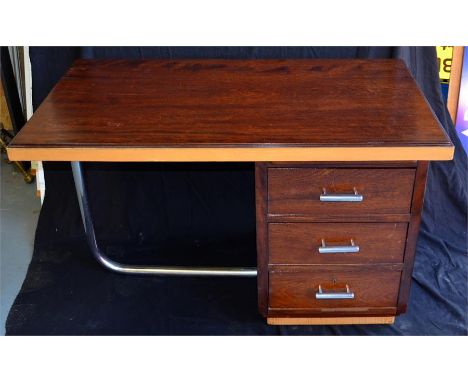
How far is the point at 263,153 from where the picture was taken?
4.51 ft

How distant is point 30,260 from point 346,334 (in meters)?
1.06

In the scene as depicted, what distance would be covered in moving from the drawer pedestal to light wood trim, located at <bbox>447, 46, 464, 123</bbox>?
0.77 m

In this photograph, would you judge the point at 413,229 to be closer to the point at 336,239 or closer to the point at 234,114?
the point at 336,239

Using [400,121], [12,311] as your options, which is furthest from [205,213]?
[400,121]

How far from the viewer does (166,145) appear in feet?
4.52

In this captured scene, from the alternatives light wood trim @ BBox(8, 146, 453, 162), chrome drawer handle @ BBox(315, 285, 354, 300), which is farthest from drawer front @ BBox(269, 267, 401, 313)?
light wood trim @ BBox(8, 146, 453, 162)

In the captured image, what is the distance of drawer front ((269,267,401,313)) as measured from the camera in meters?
1.63

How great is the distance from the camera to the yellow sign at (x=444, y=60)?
2076mm

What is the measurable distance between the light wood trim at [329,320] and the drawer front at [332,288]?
0.06 meters

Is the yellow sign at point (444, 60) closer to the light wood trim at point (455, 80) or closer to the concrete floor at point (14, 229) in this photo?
the light wood trim at point (455, 80)

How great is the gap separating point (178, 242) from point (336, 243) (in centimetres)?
71

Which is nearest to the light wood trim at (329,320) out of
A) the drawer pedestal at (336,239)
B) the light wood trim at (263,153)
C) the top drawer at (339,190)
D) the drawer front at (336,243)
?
the drawer pedestal at (336,239)

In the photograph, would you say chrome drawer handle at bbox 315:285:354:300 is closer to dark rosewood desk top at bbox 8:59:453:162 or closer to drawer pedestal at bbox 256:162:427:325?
drawer pedestal at bbox 256:162:427:325
